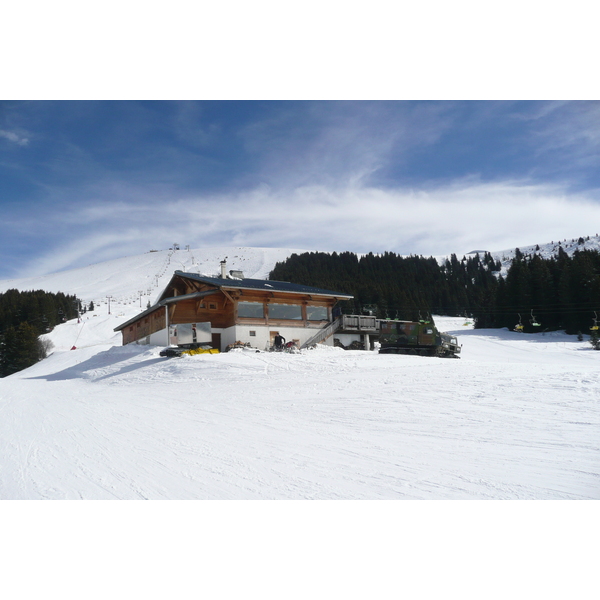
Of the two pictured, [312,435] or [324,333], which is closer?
[312,435]

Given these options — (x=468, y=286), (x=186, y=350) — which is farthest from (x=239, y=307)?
(x=468, y=286)

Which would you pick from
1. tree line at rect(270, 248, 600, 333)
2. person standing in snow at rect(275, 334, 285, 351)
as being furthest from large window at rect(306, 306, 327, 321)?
tree line at rect(270, 248, 600, 333)

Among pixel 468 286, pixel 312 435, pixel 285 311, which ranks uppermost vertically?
pixel 468 286

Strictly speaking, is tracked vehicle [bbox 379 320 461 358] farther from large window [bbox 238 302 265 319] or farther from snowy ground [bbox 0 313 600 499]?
snowy ground [bbox 0 313 600 499]

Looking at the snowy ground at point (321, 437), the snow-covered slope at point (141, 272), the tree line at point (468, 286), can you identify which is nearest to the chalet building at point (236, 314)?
the tree line at point (468, 286)

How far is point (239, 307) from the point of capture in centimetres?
2862

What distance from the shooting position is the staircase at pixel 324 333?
2978 cm

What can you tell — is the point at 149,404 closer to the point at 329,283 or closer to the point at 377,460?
the point at 377,460

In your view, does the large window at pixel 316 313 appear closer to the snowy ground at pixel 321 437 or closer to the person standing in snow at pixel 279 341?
the person standing in snow at pixel 279 341

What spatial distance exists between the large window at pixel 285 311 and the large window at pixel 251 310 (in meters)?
0.69

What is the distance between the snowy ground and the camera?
680cm

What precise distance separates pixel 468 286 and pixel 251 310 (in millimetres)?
83819

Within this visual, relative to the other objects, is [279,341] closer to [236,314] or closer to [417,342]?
[236,314]

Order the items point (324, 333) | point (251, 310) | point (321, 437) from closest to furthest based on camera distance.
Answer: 1. point (321, 437)
2. point (251, 310)
3. point (324, 333)
